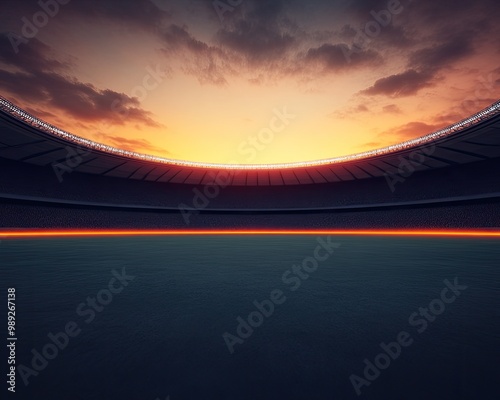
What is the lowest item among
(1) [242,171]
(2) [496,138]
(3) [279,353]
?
(3) [279,353]

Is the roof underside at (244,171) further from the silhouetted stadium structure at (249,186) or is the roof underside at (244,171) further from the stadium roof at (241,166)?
the silhouetted stadium structure at (249,186)

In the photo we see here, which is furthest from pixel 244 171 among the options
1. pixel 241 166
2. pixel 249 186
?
pixel 249 186

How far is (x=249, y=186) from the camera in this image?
1709 inches

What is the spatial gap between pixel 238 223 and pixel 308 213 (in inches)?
477

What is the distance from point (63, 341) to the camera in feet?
8.93

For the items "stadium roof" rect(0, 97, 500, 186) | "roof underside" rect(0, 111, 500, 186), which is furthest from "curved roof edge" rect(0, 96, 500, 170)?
"roof underside" rect(0, 111, 500, 186)

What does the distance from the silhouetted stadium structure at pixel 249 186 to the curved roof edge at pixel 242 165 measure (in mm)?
98

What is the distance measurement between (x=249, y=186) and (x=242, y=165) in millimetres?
11034

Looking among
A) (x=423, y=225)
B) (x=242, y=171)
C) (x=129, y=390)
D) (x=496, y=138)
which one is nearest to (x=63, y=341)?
(x=129, y=390)

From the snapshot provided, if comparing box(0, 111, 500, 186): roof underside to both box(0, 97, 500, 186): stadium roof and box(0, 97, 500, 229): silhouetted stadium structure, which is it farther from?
box(0, 97, 500, 229): silhouetted stadium structure

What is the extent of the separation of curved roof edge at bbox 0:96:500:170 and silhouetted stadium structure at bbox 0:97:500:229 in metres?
0.10

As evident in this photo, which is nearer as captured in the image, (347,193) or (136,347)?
(136,347)

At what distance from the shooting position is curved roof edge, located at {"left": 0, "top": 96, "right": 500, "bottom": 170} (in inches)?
625

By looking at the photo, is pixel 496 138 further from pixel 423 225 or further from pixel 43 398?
pixel 43 398
